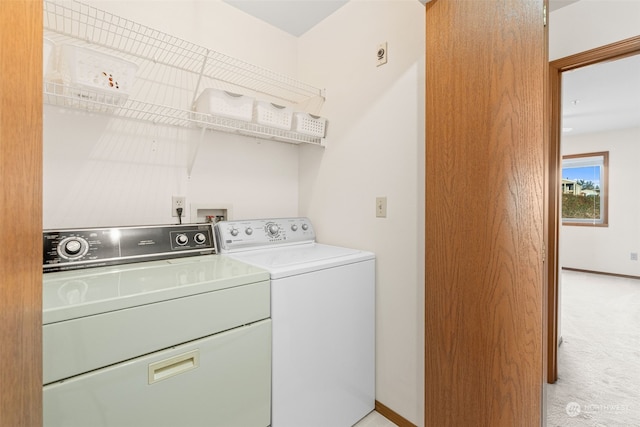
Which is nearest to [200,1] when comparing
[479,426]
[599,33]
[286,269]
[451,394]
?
[286,269]

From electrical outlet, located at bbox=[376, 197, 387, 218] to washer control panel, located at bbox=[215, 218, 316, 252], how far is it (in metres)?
0.55

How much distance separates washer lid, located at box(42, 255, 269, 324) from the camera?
2.81 ft

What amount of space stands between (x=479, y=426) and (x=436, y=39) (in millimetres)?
1648

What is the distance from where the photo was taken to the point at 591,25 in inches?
64.4

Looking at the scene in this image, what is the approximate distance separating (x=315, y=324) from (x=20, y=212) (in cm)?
114

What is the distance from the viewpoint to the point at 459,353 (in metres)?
1.25

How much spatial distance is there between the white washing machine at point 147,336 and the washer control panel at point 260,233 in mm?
249

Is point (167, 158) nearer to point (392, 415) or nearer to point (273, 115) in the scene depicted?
point (273, 115)

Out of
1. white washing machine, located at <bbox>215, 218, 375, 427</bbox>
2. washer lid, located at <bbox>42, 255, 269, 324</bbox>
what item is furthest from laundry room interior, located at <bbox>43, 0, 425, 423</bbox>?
washer lid, located at <bbox>42, 255, 269, 324</bbox>

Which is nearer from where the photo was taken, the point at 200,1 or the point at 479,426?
the point at 479,426

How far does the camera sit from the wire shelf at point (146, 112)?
1.24 meters

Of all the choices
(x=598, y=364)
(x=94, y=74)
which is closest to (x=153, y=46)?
(x=94, y=74)

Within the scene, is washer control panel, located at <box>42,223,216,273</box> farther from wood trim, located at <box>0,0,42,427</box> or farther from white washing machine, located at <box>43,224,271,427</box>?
wood trim, located at <box>0,0,42,427</box>

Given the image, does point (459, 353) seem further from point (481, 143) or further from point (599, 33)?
point (599, 33)
